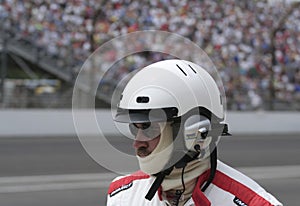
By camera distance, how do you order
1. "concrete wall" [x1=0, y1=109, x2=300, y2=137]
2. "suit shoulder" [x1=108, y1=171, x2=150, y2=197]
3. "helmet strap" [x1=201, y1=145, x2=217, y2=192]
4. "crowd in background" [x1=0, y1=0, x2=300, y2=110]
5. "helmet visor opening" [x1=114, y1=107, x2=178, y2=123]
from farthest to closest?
"crowd in background" [x1=0, y1=0, x2=300, y2=110] < "concrete wall" [x1=0, y1=109, x2=300, y2=137] < "suit shoulder" [x1=108, y1=171, x2=150, y2=197] < "helmet strap" [x1=201, y1=145, x2=217, y2=192] < "helmet visor opening" [x1=114, y1=107, x2=178, y2=123]

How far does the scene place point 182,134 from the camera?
6.54 feet

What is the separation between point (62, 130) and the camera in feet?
53.3

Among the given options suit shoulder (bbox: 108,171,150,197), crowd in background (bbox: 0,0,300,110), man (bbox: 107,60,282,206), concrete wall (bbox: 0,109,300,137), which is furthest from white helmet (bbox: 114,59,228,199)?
crowd in background (bbox: 0,0,300,110)

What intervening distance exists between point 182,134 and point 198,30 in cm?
1901

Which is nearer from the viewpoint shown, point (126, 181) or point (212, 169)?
point (212, 169)

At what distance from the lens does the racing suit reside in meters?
2.02

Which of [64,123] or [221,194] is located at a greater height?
[221,194]

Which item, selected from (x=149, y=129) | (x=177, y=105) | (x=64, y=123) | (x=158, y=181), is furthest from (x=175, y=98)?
(x=64, y=123)

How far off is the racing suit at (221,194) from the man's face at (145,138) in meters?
0.16

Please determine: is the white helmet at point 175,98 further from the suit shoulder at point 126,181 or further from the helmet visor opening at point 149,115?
the suit shoulder at point 126,181

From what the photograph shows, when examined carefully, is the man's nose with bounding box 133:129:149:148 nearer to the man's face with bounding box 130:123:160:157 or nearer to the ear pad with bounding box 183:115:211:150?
the man's face with bounding box 130:123:160:157

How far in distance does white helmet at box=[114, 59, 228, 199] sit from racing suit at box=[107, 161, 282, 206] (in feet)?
0.29

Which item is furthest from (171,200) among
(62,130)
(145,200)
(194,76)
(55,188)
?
(62,130)

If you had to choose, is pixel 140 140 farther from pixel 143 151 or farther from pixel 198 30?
pixel 198 30
